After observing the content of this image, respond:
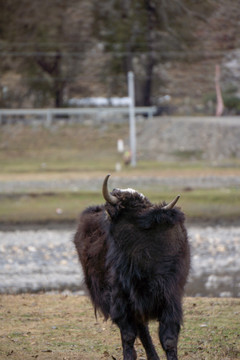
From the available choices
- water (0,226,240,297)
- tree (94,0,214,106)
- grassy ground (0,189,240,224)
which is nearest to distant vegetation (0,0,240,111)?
tree (94,0,214,106)

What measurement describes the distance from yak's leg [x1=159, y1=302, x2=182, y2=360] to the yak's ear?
730 millimetres

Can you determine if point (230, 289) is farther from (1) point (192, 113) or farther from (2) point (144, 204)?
(1) point (192, 113)

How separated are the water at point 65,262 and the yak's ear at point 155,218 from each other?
3467 millimetres

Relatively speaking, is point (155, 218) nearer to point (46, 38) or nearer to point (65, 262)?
point (65, 262)

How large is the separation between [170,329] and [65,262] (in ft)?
29.7

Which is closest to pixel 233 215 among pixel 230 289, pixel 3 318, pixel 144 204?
pixel 230 289

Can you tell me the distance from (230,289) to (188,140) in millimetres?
31452

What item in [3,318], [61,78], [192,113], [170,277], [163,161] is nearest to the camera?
[170,277]

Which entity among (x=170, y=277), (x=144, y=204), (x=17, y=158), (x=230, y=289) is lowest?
(x=17, y=158)

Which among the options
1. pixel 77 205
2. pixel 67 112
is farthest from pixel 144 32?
pixel 77 205

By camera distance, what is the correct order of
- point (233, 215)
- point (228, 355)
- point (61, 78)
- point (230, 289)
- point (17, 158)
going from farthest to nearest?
point (61, 78) → point (17, 158) → point (233, 215) → point (230, 289) → point (228, 355)

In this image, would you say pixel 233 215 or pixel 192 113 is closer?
pixel 233 215

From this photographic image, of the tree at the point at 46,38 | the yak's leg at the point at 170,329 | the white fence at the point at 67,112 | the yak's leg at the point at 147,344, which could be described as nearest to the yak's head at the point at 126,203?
the yak's leg at the point at 170,329

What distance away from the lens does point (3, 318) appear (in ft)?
29.9
